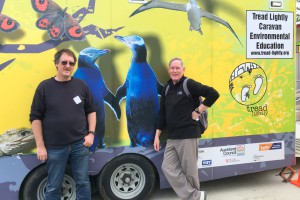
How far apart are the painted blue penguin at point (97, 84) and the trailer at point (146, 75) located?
12 mm

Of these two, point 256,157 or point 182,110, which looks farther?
point 256,157

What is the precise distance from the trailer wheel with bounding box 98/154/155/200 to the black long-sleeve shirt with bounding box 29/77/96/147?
84 cm

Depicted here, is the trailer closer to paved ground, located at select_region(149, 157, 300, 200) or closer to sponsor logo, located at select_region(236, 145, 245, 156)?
sponsor logo, located at select_region(236, 145, 245, 156)

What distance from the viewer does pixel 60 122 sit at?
11.4 ft

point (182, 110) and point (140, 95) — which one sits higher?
point (140, 95)

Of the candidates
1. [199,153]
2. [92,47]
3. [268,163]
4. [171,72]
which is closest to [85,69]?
[92,47]

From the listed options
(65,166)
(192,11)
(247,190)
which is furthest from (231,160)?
(65,166)

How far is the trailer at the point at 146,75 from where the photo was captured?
3814 mm

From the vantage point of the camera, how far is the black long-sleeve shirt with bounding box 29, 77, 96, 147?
346 cm

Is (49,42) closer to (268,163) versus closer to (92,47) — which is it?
(92,47)

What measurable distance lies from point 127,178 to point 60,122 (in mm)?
1324

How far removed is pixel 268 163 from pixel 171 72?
2105 millimetres

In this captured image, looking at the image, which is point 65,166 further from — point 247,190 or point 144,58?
point 247,190

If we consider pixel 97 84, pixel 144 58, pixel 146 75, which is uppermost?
pixel 144 58
